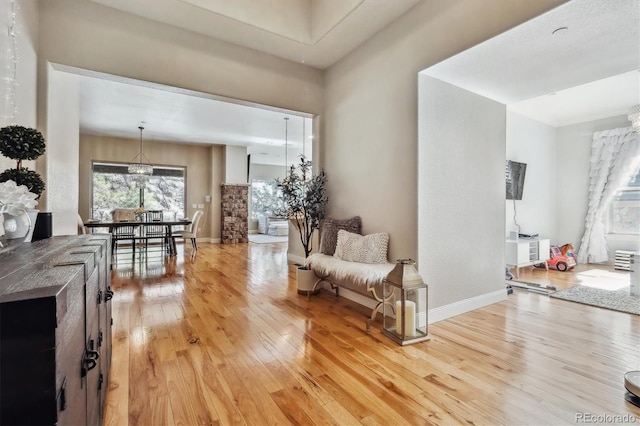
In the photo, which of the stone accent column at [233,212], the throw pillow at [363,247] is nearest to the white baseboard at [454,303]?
the throw pillow at [363,247]

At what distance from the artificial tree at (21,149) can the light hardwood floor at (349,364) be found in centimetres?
130

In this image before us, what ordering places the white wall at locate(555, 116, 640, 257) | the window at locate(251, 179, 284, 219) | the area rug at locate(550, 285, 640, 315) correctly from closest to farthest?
1. the area rug at locate(550, 285, 640, 315)
2. the white wall at locate(555, 116, 640, 257)
3. the window at locate(251, 179, 284, 219)

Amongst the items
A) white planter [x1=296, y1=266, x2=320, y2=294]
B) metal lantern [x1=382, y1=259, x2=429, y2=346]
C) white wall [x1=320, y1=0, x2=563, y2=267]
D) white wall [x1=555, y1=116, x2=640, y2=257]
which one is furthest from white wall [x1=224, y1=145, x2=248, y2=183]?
white wall [x1=555, y1=116, x2=640, y2=257]

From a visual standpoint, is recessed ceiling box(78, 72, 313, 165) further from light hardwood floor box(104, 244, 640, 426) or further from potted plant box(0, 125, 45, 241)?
light hardwood floor box(104, 244, 640, 426)

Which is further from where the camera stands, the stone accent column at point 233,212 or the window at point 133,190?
the stone accent column at point 233,212

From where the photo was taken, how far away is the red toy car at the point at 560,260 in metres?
5.41

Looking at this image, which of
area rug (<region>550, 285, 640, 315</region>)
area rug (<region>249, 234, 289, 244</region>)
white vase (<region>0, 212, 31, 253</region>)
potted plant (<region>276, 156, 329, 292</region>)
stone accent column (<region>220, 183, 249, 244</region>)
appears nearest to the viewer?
white vase (<region>0, 212, 31, 253</region>)

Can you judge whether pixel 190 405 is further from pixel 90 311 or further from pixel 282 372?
pixel 90 311

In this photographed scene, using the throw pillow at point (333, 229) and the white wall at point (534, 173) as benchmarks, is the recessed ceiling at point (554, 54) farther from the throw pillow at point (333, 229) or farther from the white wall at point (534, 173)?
the white wall at point (534, 173)

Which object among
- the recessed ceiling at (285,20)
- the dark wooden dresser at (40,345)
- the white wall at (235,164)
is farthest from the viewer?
the white wall at (235,164)

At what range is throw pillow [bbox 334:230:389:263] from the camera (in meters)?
3.22

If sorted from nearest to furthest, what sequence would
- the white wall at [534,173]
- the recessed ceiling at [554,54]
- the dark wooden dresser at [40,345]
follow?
Answer: the dark wooden dresser at [40,345] < the recessed ceiling at [554,54] < the white wall at [534,173]

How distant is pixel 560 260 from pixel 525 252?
99 centimetres

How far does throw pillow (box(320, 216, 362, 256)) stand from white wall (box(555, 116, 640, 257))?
559cm
